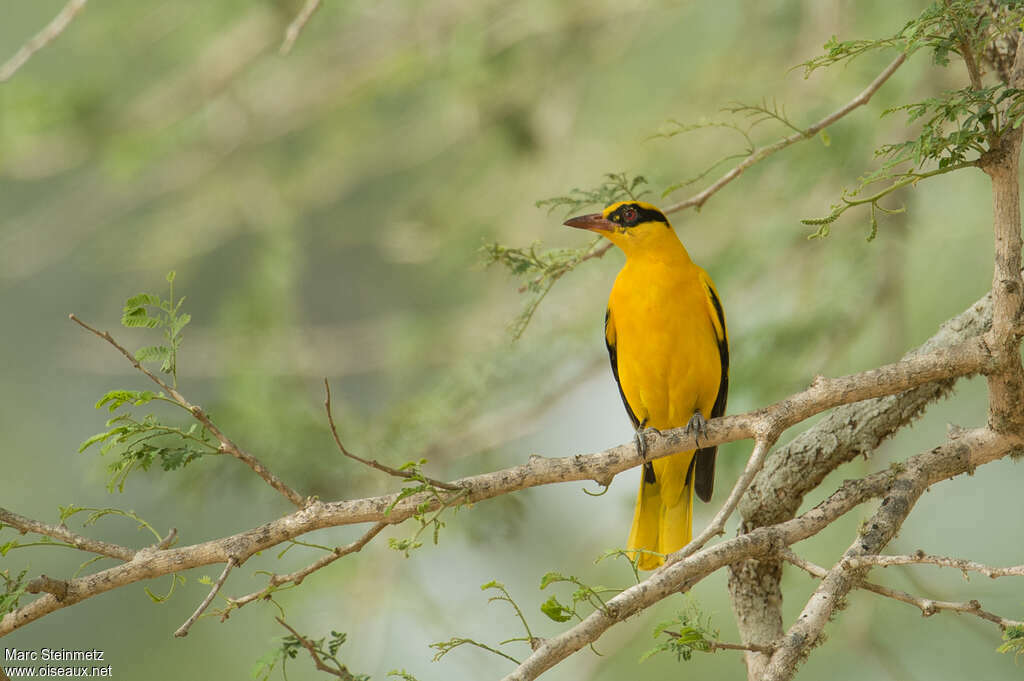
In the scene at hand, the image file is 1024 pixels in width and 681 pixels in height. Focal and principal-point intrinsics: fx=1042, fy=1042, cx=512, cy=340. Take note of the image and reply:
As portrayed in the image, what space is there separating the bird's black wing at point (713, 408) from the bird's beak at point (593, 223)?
1.49ft

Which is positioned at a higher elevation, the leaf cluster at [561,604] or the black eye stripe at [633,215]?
the black eye stripe at [633,215]

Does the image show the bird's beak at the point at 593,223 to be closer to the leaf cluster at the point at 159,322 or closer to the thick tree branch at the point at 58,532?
the leaf cluster at the point at 159,322

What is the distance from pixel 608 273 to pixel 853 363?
53.4 inches

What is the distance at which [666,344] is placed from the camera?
3980mm

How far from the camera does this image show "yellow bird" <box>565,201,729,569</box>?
154 inches

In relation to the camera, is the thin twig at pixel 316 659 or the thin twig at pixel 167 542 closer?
the thin twig at pixel 316 659

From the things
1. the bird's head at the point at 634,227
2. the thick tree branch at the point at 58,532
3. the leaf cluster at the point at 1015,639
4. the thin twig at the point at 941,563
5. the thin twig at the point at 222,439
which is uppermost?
the bird's head at the point at 634,227

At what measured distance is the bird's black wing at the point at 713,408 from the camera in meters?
3.88

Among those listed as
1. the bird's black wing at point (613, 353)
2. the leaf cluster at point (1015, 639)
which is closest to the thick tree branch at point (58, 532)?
the leaf cluster at point (1015, 639)

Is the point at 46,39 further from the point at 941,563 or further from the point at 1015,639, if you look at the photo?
the point at 1015,639

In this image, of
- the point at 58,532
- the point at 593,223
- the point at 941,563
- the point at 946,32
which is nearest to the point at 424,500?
the point at 58,532

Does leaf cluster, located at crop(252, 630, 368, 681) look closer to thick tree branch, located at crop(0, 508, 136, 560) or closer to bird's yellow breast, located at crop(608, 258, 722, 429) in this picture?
thick tree branch, located at crop(0, 508, 136, 560)

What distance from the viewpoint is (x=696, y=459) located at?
12.8ft

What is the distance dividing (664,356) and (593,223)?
0.66 metres
